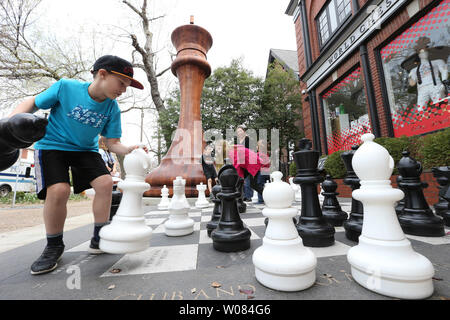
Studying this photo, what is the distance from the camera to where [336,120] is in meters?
6.11

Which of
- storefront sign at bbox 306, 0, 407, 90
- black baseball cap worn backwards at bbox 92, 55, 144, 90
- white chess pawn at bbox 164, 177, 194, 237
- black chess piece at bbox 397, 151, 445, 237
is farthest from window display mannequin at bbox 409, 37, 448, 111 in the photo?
black baseball cap worn backwards at bbox 92, 55, 144, 90

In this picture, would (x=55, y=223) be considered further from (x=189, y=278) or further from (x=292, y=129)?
(x=292, y=129)

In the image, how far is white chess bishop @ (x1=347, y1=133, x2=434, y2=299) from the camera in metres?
0.57

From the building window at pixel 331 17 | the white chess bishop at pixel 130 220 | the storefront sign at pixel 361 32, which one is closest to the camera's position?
the white chess bishop at pixel 130 220

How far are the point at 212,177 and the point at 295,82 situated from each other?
10.6 meters

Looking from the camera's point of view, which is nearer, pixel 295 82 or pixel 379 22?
pixel 379 22

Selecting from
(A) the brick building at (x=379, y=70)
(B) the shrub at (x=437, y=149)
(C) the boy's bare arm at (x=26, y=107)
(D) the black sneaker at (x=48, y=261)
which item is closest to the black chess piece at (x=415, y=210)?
(B) the shrub at (x=437, y=149)

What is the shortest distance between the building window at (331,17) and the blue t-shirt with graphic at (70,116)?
635cm

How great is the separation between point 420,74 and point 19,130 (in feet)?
17.9

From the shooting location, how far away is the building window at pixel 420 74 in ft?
10.5

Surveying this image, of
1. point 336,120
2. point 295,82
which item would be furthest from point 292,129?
point 336,120

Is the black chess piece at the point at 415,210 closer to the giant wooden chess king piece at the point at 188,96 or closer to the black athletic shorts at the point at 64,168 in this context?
the black athletic shorts at the point at 64,168

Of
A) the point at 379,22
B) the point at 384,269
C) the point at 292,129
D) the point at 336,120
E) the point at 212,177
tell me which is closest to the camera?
the point at 384,269

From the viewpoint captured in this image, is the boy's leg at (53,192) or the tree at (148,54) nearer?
the boy's leg at (53,192)
